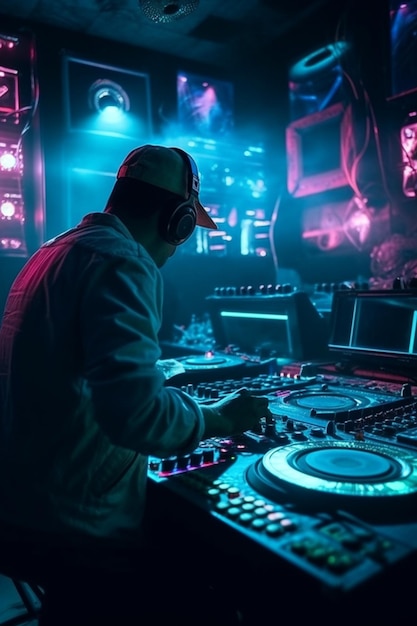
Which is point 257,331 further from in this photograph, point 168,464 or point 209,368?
point 168,464

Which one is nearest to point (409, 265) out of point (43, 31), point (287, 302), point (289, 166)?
point (287, 302)

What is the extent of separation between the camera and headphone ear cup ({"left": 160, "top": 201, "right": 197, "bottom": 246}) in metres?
1.34

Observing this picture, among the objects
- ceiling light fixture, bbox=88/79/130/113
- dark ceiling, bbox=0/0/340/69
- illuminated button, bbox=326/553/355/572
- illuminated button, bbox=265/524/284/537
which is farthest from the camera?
ceiling light fixture, bbox=88/79/130/113

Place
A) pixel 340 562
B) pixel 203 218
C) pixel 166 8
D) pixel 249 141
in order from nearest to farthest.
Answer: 1. pixel 340 562
2. pixel 203 218
3. pixel 166 8
4. pixel 249 141

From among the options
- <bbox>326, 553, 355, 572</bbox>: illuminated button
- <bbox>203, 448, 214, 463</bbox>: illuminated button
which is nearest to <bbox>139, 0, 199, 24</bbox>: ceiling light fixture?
<bbox>203, 448, 214, 463</bbox>: illuminated button

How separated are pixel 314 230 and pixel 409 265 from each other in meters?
1.16

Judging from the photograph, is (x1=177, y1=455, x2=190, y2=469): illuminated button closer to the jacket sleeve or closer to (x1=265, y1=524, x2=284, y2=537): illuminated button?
the jacket sleeve

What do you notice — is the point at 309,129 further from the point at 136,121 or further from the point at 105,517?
the point at 105,517

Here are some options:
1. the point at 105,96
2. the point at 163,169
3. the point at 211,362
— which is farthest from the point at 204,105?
the point at 163,169

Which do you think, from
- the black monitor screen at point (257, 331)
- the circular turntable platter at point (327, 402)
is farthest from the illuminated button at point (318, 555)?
the black monitor screen at point (257, 331)

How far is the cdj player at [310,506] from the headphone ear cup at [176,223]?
1.93 feet

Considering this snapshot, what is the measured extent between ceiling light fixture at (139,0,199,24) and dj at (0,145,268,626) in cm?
230

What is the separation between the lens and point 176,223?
1.35 metres

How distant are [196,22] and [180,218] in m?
3.44
